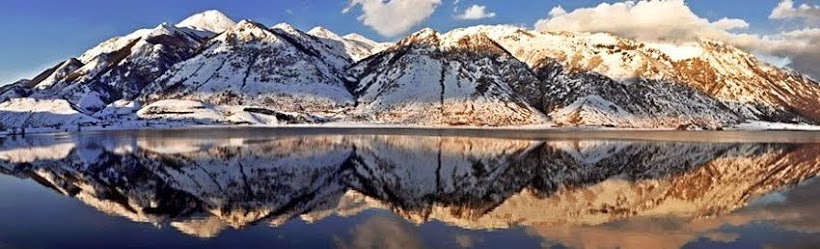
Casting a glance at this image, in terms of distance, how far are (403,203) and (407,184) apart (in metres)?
11.2

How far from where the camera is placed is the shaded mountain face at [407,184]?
41.7 metres

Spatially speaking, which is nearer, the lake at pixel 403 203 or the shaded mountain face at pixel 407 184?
the lake at pixel 403 203

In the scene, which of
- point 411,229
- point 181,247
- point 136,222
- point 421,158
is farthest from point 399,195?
point 421,158

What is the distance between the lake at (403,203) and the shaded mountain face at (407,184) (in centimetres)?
17

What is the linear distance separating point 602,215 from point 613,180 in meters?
22.0

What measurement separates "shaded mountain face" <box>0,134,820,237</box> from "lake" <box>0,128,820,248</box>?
0.17m

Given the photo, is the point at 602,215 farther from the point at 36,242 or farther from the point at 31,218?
the point at 31,218

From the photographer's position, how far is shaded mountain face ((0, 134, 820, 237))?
137 ft

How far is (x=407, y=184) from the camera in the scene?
188 ft

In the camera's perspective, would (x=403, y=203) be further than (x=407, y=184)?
No

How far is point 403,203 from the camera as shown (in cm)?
4609

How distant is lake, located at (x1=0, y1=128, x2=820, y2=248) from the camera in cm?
3319

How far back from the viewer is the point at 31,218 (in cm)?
3928

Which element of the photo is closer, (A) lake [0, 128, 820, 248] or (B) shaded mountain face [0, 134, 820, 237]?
(A) lake [0, 128, 820, 248]
